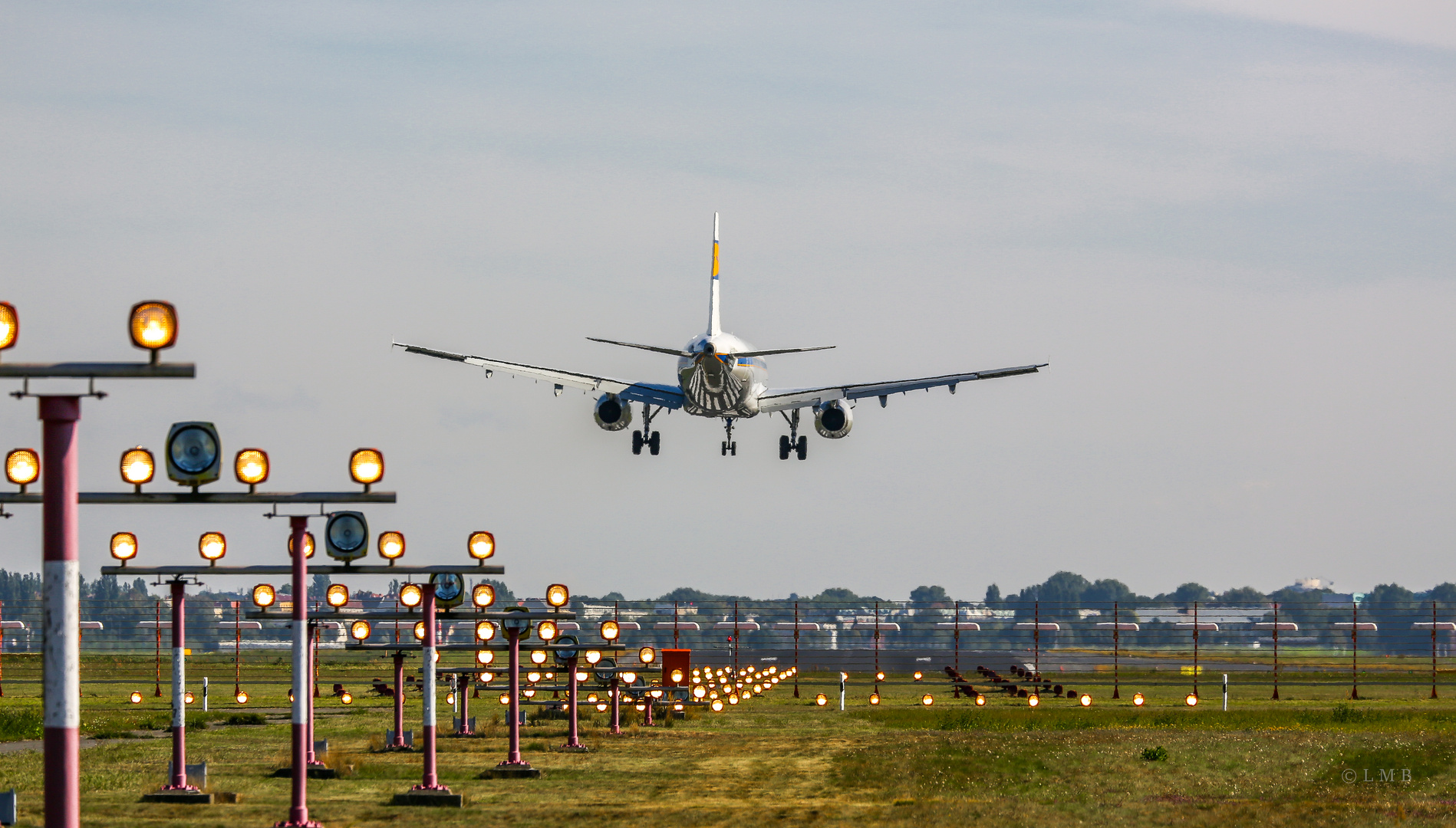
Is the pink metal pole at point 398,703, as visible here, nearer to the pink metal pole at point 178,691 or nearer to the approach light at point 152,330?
the pink metal pole at point 178,691

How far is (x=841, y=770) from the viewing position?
3550 cm

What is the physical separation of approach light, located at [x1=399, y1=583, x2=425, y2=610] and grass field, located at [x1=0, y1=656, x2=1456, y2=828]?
329 cm

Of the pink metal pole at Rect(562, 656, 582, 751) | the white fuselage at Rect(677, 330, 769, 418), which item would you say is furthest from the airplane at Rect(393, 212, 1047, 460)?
the pink metal pole at Rect(562, 656, 582, 751)

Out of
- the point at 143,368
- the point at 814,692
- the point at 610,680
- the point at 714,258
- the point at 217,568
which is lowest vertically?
the point at 814,692

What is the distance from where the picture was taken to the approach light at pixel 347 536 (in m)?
26.2

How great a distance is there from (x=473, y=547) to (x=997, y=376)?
58.2 meters

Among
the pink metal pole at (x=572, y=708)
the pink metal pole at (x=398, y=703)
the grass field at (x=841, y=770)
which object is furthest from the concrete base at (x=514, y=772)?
the pink metal pole at (x=398, y=703)

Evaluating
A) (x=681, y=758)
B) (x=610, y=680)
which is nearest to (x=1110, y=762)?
(x=681, y=758)

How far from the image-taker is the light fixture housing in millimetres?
24562

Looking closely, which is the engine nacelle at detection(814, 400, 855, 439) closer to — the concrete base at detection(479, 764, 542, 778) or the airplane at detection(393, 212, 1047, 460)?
the airplane at detection(393, 212, 1047, 460)

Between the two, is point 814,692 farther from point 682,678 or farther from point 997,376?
point 682,678

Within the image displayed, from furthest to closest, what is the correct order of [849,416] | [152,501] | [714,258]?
1. [714,258]
2. [849,416]
3. [152,501]

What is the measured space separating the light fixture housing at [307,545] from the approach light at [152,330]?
Result: 25.5 feet

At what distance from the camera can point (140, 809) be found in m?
27.4
